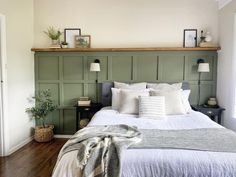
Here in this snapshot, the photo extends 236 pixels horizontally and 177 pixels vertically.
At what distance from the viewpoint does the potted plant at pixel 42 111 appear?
3.92 m

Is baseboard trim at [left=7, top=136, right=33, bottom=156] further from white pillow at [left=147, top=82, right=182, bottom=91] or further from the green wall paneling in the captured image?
the green wall paneling

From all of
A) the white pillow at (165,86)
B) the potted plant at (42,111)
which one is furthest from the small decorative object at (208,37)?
the potted plant at (42,111)

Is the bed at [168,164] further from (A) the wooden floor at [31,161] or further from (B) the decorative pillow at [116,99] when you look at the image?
(B) the decorative pillow at [116,99]

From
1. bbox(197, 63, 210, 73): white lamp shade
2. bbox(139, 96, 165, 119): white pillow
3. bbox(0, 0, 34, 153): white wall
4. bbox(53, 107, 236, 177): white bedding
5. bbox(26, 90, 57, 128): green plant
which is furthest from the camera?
bbox(26, 90, 57, 128): green plant

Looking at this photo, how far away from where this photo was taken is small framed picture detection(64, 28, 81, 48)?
4.11 metres

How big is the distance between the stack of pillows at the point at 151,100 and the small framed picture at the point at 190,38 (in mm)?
852

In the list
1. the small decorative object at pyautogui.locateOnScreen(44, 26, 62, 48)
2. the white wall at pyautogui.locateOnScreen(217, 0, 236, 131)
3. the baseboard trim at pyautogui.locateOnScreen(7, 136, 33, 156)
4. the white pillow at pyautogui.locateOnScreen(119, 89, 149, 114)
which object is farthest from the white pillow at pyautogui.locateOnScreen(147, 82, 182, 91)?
the baseboard trim at pyautogui.locateOnScreen(7, 136, 33, 156)

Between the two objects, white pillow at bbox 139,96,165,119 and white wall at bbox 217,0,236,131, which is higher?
white wall at bbox 217,0,236,131

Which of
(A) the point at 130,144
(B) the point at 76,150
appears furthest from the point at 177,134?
(B) the point at 76,150

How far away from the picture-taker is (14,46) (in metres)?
3.49

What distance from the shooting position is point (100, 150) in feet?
5.57

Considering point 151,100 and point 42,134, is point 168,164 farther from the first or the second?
point 42,134

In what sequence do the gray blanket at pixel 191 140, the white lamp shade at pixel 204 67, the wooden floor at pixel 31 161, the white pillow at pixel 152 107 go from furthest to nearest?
1. the white lamp shade at pixel 204 67
2. the white pillow at pixel 152 107
3. the wooden floor at pixel 31 161
4. the gray blanket at pixel 191 140

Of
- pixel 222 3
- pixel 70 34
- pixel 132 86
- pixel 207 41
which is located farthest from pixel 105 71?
pixel 222 3
